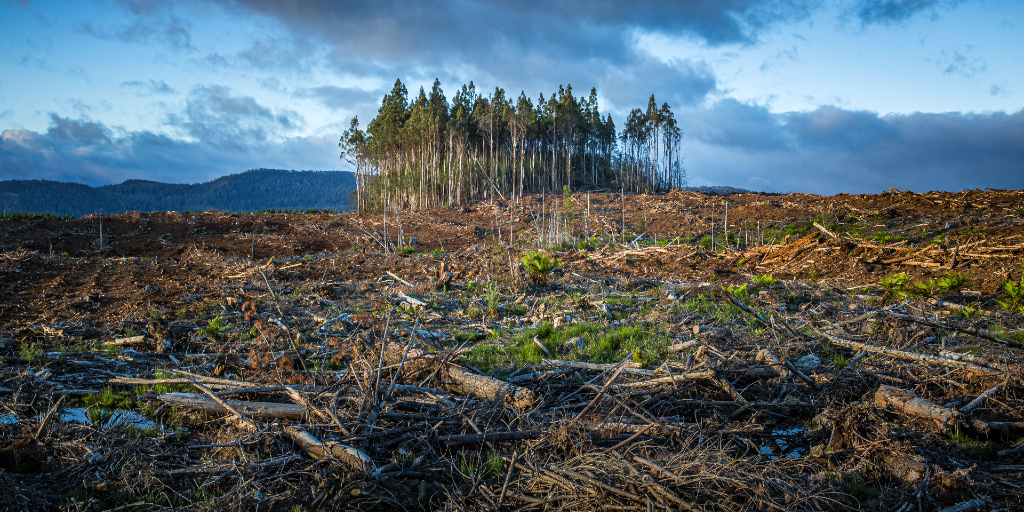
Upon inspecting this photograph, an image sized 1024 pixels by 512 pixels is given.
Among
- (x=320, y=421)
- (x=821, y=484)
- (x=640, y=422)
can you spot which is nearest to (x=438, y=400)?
(x=320, y=421)

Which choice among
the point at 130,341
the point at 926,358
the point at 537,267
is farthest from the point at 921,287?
the point at 130,341

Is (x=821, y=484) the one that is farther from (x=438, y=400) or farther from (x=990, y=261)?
Result: (x=990, y=261)

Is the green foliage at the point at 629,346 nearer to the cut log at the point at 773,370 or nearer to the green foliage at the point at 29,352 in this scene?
the cut log at the point at 773,370

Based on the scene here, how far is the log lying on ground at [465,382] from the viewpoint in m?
3.70

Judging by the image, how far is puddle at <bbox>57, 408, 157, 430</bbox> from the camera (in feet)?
11.9

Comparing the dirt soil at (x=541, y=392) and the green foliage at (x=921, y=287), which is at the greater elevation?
the green foliage at (x=921, y=287)

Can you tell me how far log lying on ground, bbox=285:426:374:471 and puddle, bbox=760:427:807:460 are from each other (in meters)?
2.80

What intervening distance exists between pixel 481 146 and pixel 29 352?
5020cm

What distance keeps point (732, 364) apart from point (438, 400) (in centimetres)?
279

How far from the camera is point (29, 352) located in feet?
16.9

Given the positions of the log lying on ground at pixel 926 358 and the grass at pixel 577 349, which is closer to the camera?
the log lying on ground at pixel 926 358

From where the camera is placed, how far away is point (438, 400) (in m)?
3.82

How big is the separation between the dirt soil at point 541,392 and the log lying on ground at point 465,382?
29 mm

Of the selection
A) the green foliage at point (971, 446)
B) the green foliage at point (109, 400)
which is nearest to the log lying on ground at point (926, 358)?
the green foliage at point (971, 446)
